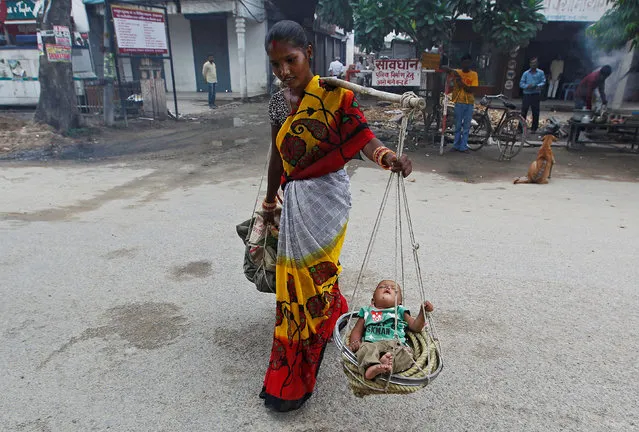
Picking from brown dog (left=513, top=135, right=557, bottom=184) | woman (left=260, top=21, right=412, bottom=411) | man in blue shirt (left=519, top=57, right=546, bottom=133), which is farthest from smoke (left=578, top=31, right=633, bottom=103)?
woman (left=260, top=21, right=412, bottom=411)

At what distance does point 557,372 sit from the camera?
2289mm

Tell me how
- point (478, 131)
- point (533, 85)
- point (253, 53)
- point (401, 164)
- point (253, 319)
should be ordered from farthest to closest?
point (253, 53), point (533, 85), point (478, 131), point (253, 319), point (401, 164)

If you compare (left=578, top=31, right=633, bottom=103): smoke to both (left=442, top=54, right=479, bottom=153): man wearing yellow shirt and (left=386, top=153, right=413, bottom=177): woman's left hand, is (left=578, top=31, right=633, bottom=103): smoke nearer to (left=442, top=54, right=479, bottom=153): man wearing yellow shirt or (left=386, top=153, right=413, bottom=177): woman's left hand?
(left=442, top=54, right=479, bottom=153): man wearing yellow shirt

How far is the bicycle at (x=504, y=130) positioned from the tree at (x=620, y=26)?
7.81 feet

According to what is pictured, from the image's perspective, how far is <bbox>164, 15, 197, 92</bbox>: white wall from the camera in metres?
17.8

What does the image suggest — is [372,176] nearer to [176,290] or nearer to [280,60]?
[176,290]

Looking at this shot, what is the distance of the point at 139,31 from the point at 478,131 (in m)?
8.18

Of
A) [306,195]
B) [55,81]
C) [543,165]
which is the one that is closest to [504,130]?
[543,165]

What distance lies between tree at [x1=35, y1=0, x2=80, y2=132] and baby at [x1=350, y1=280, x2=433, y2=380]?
30.8 ft

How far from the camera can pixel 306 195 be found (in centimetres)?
192

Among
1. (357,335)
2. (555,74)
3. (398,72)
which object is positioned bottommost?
(357,335)

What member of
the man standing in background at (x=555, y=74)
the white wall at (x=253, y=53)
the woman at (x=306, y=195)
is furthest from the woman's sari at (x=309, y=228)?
the man standing in background at (x=555, y=74)

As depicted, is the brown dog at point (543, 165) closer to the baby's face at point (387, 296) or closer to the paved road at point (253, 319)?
the paved road at point (253, 319)

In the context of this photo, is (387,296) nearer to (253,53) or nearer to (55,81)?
(55,81)
